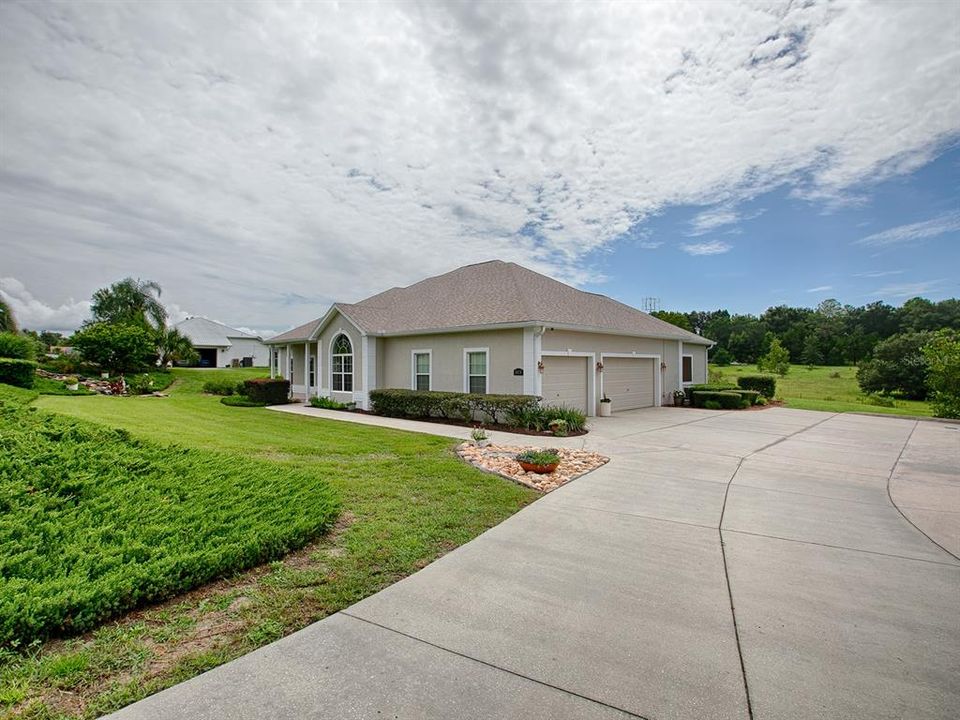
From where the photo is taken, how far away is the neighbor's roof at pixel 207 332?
4388 centimetres

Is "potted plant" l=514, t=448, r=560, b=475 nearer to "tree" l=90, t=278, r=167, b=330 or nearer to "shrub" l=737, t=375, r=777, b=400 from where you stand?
"shrub" l=737, t=375, r=777, b=400

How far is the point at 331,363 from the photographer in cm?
1856

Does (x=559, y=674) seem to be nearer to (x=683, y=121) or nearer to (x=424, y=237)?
(x=683, y=121)

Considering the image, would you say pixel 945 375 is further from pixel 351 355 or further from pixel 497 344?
pixel 351 355

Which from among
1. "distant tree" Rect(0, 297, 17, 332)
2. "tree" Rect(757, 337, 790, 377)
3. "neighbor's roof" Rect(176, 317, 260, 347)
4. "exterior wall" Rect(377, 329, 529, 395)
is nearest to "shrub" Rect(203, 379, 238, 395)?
"exterior wall" Rect(377, 329, 529, 395)

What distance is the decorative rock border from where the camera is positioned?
7000 mm

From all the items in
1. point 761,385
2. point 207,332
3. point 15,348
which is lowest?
point 761,385

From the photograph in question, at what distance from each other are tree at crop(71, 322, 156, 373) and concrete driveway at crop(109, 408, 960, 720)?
1108 inches

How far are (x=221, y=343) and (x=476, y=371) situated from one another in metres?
39.7

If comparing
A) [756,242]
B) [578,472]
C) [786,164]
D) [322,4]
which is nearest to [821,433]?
[786,164]

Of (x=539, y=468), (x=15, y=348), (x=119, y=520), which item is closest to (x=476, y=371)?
(x=539, y=468)

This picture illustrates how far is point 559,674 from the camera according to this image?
2.58 meters

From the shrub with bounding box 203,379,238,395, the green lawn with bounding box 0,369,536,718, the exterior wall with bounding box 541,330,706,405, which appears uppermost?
the exterior wall with bounding box 541,330,706,405

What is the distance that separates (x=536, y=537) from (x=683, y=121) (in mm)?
11410
